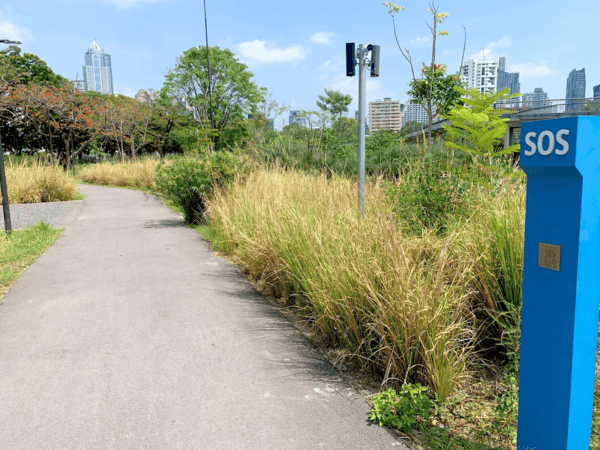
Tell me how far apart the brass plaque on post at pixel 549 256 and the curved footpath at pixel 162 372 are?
1.32 metres

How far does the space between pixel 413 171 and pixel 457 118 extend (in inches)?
32.6

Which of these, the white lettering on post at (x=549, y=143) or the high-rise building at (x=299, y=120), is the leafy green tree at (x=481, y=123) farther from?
the high-rise building at (x=299, y=120)

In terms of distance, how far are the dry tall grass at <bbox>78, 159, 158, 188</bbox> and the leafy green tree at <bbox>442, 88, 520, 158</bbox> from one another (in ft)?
60.4

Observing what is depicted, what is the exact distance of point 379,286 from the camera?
3.38 m

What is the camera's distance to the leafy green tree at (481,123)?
5.15 metres

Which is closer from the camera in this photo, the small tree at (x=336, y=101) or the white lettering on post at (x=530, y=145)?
the white lettering on post at (x=530, y=145)

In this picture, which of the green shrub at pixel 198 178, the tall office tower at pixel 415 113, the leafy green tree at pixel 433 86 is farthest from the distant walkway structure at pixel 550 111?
the green shrub at pixel 198 178

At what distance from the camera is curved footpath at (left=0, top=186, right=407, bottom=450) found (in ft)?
8.78

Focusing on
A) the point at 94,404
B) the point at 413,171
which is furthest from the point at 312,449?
the point at 413,171

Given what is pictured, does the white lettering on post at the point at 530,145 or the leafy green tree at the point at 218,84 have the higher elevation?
the leafy green tree at the point at 218,84

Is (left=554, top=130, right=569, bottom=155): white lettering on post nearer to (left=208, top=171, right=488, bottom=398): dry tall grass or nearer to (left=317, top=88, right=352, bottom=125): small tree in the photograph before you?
(left=208, top=171, right=488, bottom=398): dry tall grass

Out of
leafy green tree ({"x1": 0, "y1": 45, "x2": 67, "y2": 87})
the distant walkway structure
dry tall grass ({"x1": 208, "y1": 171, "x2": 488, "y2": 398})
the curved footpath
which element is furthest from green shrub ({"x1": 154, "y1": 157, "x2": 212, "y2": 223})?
leafy green tree ({"x1": 0, "y1": 45, "x2": 67, "y2": 87})

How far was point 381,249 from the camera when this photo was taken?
140 inches

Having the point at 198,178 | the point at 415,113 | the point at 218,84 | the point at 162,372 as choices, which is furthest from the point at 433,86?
the point at 415,113
